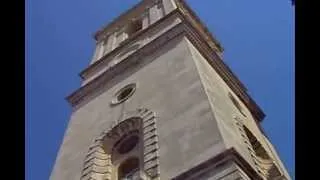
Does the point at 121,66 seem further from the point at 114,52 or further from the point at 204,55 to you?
the point at 204,55

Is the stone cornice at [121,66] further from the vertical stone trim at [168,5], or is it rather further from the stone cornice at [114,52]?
the vertical stone trim at [168,5]

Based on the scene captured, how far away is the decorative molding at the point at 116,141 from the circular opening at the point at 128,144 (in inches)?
9.5

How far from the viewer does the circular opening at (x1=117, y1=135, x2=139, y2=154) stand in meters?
17.9

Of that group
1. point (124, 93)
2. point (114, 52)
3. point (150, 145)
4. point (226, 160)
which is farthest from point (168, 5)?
point (226, 160)

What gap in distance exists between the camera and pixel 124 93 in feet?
68.4

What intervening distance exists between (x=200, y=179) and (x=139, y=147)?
14.1ft

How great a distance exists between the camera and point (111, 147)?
722 inches

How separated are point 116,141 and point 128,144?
16.3 inches

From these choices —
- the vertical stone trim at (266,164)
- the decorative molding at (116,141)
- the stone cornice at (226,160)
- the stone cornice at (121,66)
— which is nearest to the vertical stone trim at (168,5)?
the stone cornice at (121,66)

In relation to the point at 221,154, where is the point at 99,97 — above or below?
above

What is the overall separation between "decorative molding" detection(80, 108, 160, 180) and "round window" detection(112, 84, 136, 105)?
56.5 inches

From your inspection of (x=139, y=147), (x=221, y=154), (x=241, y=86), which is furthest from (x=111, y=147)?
(x=241, y=86)
